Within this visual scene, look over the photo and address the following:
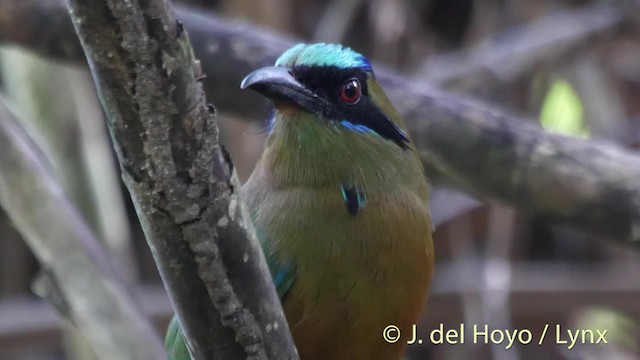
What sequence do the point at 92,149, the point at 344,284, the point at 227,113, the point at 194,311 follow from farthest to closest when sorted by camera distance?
the point at 92,149
the point at 227,113
the point at 344,284
the point at 194,311

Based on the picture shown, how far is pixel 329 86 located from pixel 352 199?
0.27 meters

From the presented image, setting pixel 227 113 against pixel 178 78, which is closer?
pixel 178 78

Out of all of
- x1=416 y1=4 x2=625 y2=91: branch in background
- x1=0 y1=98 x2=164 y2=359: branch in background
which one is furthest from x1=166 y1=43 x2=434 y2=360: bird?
x1=416 y1=4 x2=625 y2=91: branch in background

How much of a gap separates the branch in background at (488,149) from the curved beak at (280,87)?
0.71 metres

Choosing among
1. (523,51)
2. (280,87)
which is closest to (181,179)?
(280,87)

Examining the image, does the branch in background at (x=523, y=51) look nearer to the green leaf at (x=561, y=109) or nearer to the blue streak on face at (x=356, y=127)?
the green leaf at (x=561, y=109)

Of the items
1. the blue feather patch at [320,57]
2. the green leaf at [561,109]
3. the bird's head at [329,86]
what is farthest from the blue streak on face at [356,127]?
the green leaf at [561,109]

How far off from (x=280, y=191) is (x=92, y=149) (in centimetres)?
201

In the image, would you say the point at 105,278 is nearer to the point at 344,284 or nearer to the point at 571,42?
the point at 344,284

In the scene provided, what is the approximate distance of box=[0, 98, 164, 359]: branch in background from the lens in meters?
2.96

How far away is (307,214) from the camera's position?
88.6 inches

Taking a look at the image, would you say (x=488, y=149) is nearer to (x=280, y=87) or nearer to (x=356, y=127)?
(x=356, y=127)

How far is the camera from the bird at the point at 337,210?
85.8 inches

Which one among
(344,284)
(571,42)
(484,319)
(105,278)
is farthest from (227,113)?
(571,42)
